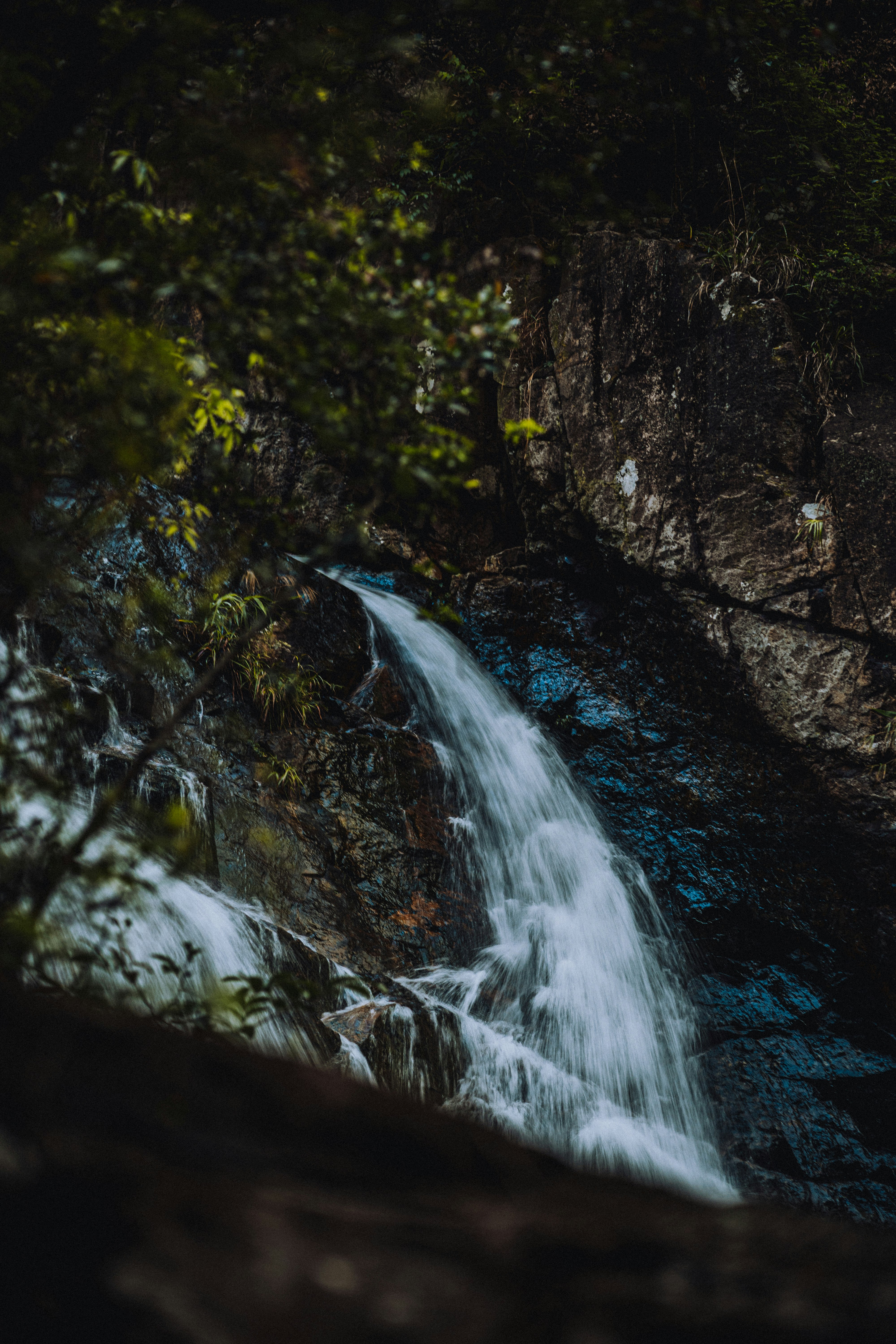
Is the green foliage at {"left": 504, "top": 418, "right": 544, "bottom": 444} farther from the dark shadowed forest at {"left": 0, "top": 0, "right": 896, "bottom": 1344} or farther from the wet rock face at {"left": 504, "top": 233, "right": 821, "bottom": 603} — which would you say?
the wet rock face at {"left": 504, "top": 233, "right": 821, "bottom": 603}

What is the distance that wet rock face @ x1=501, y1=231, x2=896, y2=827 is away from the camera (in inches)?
281

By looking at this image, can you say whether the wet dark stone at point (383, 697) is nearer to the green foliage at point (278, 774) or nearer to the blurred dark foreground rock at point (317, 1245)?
the green foliage at point (278, 774)

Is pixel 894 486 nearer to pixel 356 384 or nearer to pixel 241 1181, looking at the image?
pixel 356 384

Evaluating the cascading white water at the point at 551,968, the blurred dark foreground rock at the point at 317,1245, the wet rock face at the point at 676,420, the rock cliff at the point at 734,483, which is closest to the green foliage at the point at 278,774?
the cascading white water at the point at 551,968

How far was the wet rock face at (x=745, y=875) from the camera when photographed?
626 centimetres

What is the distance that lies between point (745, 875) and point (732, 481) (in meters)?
4.29

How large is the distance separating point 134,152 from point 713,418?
6700 mm

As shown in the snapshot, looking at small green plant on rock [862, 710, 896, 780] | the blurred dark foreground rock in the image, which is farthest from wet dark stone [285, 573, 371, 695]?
the blurred dark foreground rock

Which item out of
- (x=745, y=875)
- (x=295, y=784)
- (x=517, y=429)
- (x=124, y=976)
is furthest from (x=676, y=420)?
(x=124, y=976)

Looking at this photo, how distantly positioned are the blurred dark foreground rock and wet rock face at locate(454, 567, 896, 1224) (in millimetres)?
6417

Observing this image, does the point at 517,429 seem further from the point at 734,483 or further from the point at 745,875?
the point at 745,875

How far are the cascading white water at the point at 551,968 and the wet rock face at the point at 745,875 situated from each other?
12.5 inches

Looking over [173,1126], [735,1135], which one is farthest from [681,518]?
[173,1126]

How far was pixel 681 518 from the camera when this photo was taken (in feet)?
25.9
